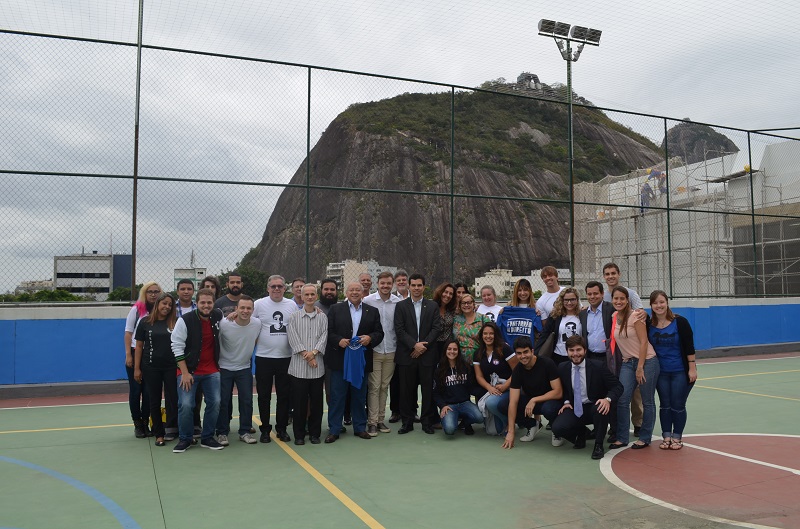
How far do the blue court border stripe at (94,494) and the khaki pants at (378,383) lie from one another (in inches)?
119

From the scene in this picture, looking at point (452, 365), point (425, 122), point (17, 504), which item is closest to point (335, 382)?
point (452, 365)

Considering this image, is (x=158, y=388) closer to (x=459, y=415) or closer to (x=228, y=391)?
(x=228, y=391)

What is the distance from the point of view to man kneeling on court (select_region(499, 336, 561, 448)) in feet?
21.1

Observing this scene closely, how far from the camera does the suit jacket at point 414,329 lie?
7184 millimetres

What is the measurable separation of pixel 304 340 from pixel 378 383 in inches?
42.8

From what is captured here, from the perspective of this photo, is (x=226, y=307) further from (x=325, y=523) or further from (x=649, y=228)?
(x=649, y=228)

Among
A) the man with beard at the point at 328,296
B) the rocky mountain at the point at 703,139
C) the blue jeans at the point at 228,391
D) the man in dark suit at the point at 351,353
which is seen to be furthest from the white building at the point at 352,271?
the rocky mountain at the point at 703,139

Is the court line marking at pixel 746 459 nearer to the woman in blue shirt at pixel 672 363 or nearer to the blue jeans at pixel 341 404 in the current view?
the woman in blue shirt at pixel 672 363

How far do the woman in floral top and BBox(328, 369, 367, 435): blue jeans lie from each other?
1.26 metres

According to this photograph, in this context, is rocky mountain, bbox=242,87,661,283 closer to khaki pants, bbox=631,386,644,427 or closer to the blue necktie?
khaki pants, bbox=631,386,644,427

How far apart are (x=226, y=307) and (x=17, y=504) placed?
2.89 m

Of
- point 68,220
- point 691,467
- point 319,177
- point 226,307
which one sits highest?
point 319,177

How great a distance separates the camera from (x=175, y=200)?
10.9 meters

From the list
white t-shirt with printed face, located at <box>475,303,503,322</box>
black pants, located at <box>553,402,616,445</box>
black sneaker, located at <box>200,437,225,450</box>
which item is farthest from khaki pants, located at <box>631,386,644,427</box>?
black sneaker, located at <box>200,437,225,450</box>
